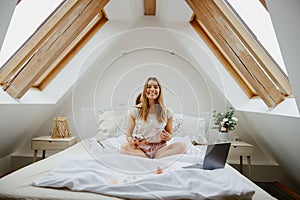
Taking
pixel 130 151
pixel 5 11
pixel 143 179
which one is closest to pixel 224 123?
pixel 130 151

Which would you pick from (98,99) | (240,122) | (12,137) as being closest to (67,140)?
(12,137)

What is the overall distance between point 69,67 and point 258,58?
6.84 ft

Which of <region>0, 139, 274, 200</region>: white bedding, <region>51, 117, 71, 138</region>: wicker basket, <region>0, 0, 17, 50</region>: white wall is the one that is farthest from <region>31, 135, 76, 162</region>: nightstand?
<region>0, 0, 17, 50</region>: white wall

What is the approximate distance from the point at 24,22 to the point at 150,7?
1259 millimetres

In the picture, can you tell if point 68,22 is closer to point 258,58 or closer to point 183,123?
point 183,123

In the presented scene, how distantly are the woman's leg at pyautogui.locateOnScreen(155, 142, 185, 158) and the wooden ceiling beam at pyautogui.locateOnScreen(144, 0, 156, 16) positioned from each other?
4.94 ft

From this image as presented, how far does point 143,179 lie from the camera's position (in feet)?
5.08

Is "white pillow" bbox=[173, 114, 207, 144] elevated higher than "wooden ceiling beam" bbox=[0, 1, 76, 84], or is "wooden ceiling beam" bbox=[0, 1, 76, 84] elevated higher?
"wooden ceiling beam" bbox=[0, 1, 76, 84]

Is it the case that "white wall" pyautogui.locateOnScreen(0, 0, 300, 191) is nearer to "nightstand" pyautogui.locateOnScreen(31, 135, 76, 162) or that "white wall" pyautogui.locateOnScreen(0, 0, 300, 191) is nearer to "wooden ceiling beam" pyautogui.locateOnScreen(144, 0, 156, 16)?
"wooden ceiling beam" pyautogui.locateOnScreen(144, 0, 156, 16)

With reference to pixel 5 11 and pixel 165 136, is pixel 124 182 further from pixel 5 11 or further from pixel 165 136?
pixel 5 11

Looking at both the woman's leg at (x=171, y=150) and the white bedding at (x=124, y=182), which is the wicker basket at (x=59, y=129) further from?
the woman's leg at (x=171, y=150)

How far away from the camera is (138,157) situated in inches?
73.8

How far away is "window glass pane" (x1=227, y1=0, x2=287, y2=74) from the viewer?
2145 millimetres

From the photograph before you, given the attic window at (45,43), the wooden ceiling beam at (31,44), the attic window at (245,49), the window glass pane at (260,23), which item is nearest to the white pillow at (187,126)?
the attic window at (245,49)
